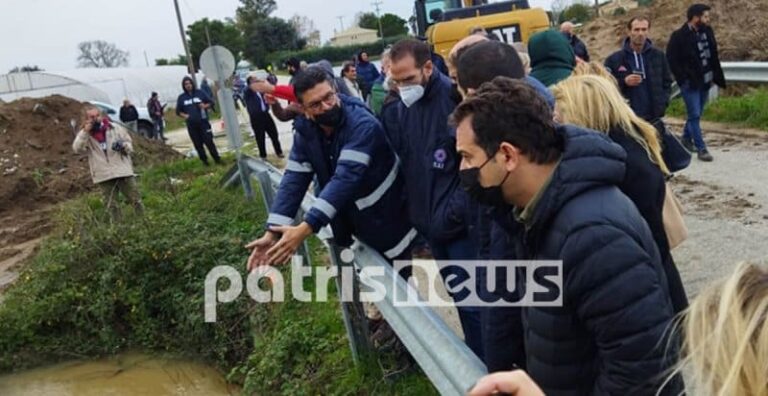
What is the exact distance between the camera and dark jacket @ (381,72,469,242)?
10.1ft

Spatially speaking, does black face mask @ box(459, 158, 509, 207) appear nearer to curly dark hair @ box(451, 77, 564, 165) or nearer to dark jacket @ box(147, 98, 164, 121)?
curly dark hair @ box(451, 77, 564, 165)

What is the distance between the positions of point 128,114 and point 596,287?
2189 centimetres

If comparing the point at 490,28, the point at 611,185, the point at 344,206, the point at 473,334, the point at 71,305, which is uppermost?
the point at 490,28

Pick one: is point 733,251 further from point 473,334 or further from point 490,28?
point 490,28

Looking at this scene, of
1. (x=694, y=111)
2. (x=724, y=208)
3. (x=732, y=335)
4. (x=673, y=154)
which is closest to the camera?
(x=732, y=335)

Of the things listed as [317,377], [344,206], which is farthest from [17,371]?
[344,206]

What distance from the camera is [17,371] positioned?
6766 mm

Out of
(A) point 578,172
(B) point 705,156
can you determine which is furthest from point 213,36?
(A) point 578,172

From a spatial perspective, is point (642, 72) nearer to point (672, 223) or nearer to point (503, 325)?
point (672, 223)

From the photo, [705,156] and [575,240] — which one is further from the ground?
[575,240]

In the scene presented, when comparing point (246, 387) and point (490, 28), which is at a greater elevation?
point (490, 28)

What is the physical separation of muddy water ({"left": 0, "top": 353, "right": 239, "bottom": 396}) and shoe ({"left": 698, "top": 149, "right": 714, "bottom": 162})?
17.8ft

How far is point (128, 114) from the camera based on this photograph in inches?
848

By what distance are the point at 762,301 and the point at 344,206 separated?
2.46 meters
